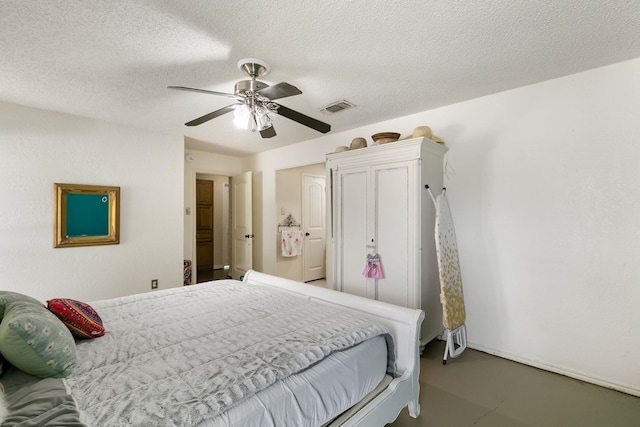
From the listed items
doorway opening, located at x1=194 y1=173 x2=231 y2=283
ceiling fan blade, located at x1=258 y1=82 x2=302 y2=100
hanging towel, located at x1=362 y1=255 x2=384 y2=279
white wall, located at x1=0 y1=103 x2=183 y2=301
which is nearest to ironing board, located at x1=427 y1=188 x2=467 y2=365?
hanging towel, located at x1=362 y1=255 x2=384 y2=279

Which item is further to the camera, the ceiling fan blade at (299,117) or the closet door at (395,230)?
the closet door at (395,230)

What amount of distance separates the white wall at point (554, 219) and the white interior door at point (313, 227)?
2854 millimetres

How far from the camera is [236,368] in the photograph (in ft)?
3.97

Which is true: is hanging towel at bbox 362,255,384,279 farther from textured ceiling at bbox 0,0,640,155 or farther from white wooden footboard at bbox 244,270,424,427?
textured ceiling at bbox 0,0,640,155

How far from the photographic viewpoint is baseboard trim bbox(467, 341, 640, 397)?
7.01ft

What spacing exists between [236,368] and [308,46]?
1915mm

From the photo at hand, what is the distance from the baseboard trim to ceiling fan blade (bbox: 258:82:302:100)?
280 centimetres

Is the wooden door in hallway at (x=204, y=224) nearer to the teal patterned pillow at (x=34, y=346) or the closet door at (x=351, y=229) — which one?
the closet door at (x=351, y=229)

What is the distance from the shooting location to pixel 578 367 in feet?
7.61

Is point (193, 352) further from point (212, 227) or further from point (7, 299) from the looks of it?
point (212, 227)

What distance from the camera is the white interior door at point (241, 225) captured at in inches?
201

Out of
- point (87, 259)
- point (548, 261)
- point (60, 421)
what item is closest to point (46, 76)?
point (87, 259)

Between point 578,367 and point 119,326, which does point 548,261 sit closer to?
point 578,367

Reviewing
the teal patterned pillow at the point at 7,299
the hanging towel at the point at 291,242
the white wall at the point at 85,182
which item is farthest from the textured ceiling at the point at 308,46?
the hanging towel at the point at 291,242
